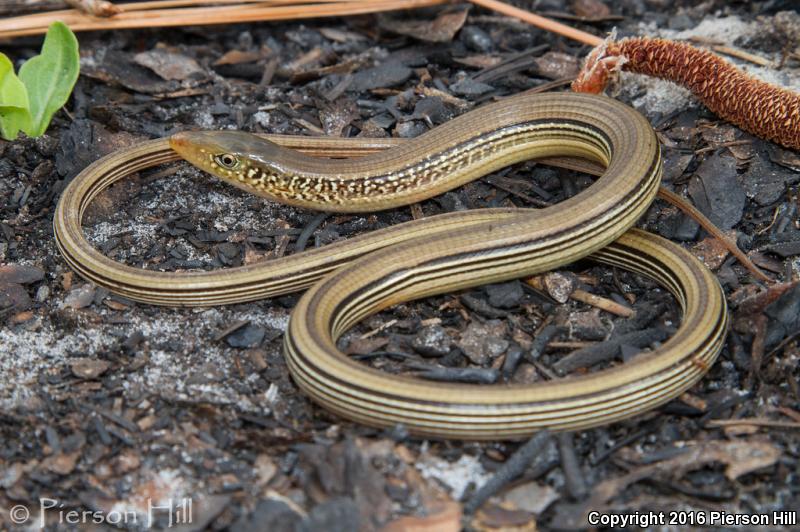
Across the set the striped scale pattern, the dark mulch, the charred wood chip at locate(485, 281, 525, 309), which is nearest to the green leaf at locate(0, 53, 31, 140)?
the dark mulch

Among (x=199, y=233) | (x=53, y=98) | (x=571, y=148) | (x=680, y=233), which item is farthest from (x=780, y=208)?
(x=53, y=98)

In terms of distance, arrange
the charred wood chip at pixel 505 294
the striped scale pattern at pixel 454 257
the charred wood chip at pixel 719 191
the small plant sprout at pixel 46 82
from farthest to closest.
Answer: the small plant sprout at pixel 46 82
the charred wood chip at pixel 719 191
the charred wood chip at pixel 505 294
the striped scale pattern at pixel 454 257

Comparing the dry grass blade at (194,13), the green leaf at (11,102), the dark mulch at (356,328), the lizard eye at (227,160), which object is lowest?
the dark mulch at (356,328)

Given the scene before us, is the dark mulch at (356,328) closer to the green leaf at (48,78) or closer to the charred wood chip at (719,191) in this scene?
the charred wood chip at (719,191)

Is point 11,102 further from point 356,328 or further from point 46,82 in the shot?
point 356,328

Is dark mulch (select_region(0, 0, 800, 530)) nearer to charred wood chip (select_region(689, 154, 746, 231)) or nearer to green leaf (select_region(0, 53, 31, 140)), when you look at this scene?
charred wood chip (select_region(689, 154, 746, 231))

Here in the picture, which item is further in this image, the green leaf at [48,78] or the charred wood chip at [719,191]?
the green leaf at [48,78]

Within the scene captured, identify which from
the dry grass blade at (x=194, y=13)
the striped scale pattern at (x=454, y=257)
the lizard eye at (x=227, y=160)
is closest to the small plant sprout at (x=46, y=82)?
the striped scale pattern at (x=454, y=257)
